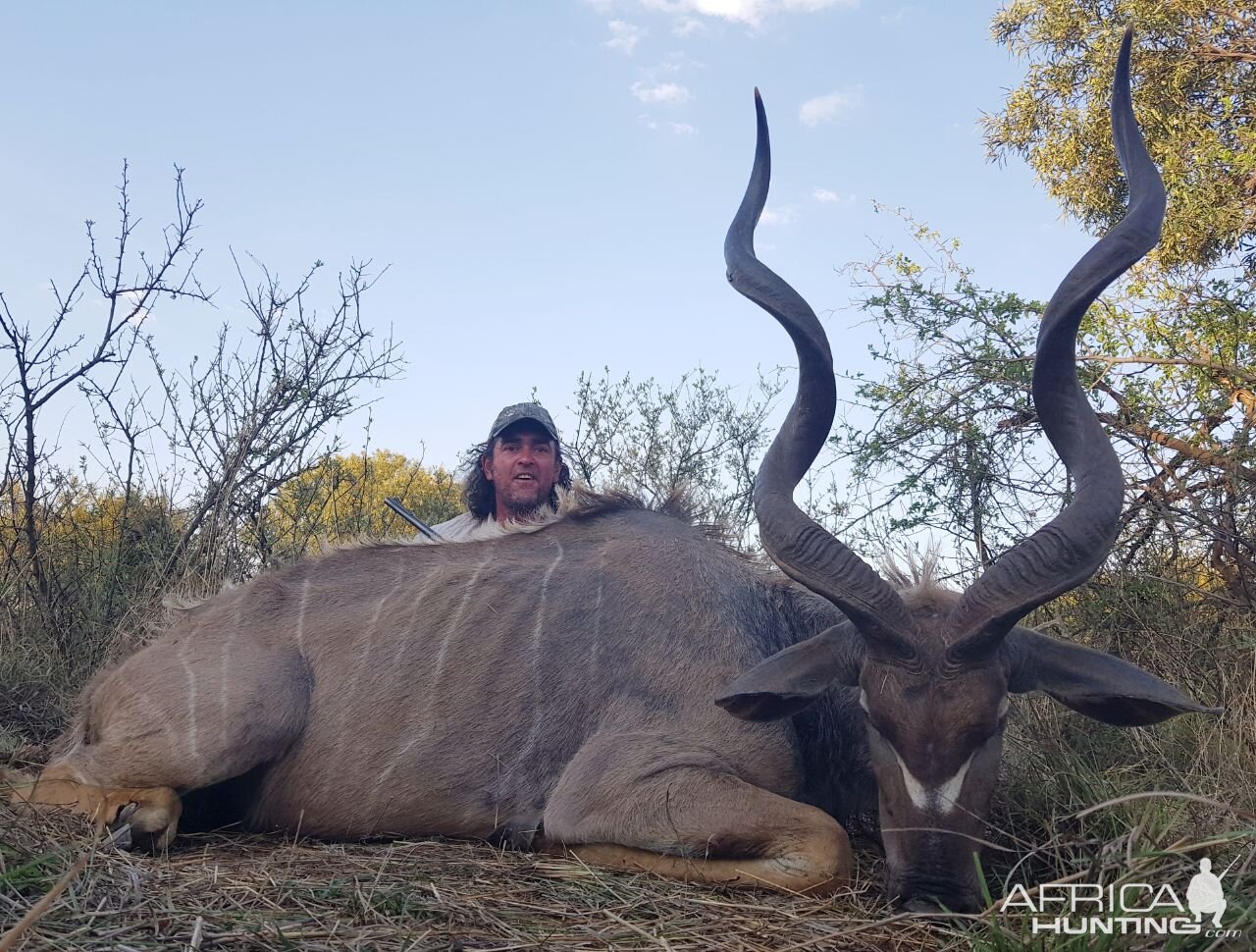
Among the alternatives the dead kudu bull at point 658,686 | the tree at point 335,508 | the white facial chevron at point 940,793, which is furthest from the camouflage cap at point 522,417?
the white facial chevron at point 940,793

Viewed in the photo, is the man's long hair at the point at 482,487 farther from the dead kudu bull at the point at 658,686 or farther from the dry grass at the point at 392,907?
the dry grass at the point at 392,907

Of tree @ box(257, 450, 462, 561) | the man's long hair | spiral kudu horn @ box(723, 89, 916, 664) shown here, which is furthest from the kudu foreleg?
the man's long hair

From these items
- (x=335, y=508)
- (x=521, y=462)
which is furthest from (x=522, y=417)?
(x=335, y=508)

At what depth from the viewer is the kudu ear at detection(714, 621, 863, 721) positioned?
3090 mm

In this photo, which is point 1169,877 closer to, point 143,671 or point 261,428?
point 143,671

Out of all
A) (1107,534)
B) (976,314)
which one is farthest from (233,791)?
(976,314)

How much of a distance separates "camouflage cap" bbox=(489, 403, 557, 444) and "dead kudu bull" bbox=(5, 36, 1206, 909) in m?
1.93

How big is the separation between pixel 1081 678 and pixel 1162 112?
236 inches

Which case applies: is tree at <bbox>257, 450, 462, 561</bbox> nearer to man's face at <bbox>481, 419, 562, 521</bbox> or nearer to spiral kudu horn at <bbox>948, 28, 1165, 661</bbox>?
man's face at <bbox>481, 419, 562, 521</bbox>

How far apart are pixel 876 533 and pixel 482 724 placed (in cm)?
258

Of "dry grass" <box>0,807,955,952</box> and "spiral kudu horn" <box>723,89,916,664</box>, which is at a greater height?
"spiral kudu horn" <box>723,89,916,664</box>

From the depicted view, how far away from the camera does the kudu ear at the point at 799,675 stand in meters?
3.09

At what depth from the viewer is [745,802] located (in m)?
2.98

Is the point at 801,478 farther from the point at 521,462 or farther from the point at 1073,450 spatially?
the point at 521,462
